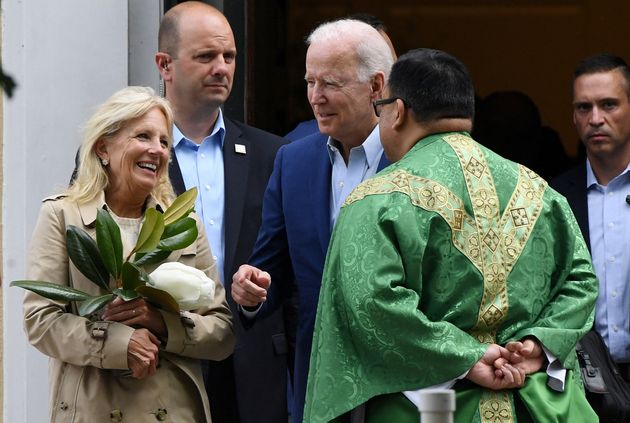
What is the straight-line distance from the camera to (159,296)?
15.6ft

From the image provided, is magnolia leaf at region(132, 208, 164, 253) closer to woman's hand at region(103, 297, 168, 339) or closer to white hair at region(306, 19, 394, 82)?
woman's hand at region(103, 297, 168, 339)

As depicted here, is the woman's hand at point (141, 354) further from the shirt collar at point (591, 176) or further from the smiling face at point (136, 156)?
the shirt collar at point (591, 176)

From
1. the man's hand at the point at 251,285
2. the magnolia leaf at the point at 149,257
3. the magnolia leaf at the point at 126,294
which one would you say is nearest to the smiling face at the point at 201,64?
the man's hand at the point at 251,285

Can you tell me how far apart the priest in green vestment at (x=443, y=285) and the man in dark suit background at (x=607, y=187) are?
1.24 m

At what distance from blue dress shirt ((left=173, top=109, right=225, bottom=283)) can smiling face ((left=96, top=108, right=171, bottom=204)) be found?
66cm

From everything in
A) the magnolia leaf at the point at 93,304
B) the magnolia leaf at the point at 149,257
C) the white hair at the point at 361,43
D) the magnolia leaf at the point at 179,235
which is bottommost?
the magnolia leaf at the point at 93,304

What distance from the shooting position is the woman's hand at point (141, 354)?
4766 millimetres

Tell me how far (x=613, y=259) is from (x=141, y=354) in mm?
2037

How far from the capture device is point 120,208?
5.09 metres

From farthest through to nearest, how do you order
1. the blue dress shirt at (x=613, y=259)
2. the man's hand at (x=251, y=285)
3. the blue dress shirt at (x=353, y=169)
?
1. the blue dress shirt at (x=613, y=259)
2. the blue dress shirt at (x=353, y=169)
3. the man's hand at (x=251, y=285)

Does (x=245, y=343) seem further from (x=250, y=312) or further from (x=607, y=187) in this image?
(x=607, y=187)

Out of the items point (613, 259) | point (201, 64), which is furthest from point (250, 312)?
point (613, 259)

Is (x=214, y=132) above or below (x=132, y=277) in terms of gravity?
above

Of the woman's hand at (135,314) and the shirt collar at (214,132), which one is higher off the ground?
the shirt collar at (214,132)
